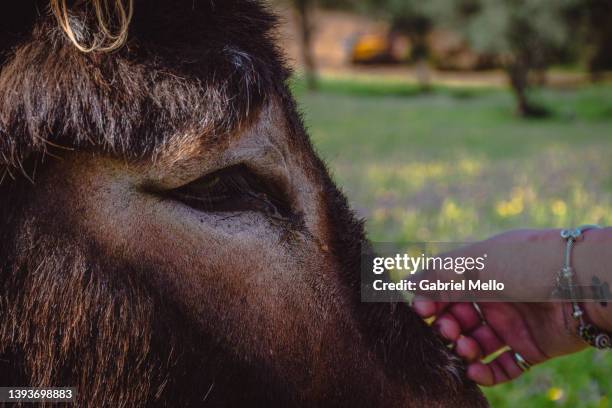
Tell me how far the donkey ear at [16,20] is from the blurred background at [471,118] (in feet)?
2.87

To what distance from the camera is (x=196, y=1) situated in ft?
6.39

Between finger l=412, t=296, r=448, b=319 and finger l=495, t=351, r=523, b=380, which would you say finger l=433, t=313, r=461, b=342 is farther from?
finger l=495, t=351, r=523, b=380

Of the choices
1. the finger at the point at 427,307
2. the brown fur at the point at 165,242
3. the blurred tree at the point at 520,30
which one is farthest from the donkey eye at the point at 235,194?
the blurred tree at the point at 520,30

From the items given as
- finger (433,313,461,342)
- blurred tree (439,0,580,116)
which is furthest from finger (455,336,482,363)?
blurred tree (439,0,580,116)

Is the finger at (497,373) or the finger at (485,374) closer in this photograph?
the finger at (485,374)

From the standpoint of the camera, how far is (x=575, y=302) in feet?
7.91

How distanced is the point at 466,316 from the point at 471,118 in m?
20.7

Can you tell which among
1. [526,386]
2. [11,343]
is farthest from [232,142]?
[526,386]

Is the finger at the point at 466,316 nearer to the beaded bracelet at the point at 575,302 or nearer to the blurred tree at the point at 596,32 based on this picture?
the beaded bracelet at the point at 575,302

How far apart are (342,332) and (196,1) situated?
1054mm

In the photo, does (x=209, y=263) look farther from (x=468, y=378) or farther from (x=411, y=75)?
(x=411, y=75)

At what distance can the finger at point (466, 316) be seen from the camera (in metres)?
2.63

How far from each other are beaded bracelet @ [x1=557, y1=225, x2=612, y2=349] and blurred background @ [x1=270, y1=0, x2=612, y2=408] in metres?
0.93

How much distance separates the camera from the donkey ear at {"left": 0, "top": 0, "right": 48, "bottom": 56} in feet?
5.97
